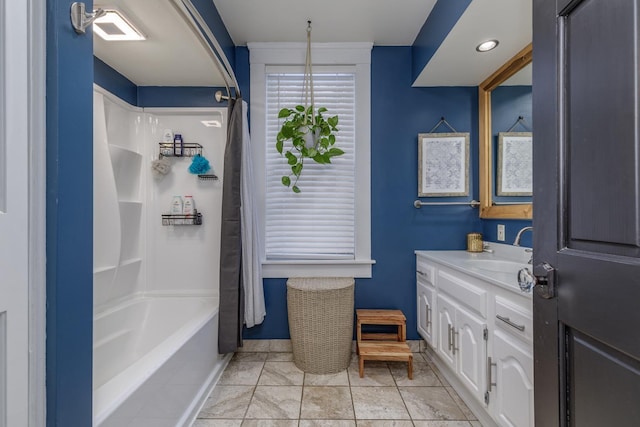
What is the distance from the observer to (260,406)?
5.72 ft

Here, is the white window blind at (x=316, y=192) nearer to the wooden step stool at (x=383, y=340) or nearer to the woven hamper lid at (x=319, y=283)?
the woven hamper lid at (x=319, y=283)

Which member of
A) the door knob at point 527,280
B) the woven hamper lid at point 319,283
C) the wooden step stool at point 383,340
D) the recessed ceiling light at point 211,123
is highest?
the recessed ceiling light at point 211,123

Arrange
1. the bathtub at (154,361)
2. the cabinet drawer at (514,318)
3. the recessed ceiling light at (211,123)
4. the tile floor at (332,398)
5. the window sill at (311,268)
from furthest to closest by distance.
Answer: the recessed ceiling light at (211,123), the window sill at (311,268), the tile floor at (332,398), the cabinet drawer at (514,318), the bathtub at (154,361)

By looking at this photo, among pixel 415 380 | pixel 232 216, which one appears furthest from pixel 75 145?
pixel 415 380

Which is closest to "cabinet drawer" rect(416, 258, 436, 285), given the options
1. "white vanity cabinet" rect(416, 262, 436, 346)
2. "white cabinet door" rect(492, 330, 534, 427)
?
"white vanity cabinet" rect(416, 262, 436, 346)

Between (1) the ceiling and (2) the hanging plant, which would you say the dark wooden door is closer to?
(1) the ceiling

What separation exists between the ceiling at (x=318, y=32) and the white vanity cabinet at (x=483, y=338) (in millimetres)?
1388

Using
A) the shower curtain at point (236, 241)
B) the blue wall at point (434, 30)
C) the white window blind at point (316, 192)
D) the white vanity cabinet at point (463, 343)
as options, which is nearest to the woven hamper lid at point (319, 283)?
the white window blind at point (316, 192)

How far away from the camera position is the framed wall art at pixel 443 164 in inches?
95.9

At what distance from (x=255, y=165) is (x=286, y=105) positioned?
22.2 inches

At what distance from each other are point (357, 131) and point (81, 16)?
6.31 ft

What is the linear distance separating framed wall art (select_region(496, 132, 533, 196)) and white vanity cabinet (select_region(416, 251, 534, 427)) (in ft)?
1.84

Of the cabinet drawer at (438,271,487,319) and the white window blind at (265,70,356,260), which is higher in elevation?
the white window blind at (265,70,356,260)

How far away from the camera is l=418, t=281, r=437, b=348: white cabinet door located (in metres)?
2.13
